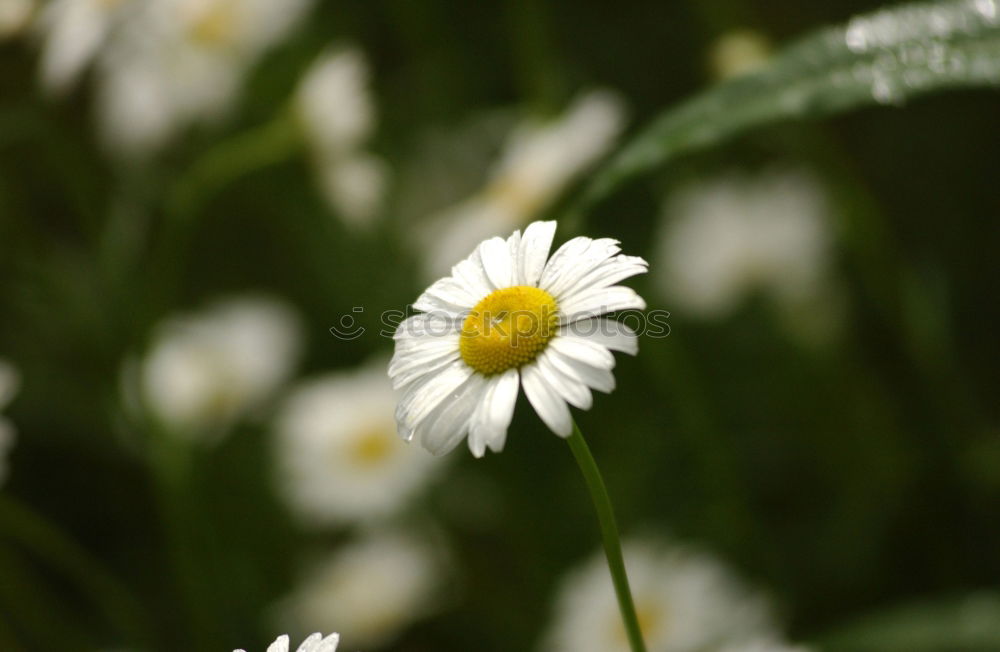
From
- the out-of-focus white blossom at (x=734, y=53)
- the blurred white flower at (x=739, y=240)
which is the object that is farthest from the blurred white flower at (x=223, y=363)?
the out-of-focus white blossom at (x=734, y=53)

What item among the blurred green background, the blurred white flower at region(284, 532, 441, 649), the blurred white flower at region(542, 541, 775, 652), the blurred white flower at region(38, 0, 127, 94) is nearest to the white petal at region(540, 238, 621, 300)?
the blurred green background

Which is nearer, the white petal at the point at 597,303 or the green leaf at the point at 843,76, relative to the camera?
the white petal at the point at 597,303

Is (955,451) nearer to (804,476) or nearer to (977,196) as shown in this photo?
(804,476)

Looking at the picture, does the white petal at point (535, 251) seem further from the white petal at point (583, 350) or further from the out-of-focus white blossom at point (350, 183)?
the out-of-focus white blossom at point (350, 183)

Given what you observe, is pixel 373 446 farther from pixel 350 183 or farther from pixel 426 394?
pixel 426 394

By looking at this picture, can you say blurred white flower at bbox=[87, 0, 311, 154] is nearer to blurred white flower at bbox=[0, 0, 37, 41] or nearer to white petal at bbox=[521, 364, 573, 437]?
blurred white flower at bbox=[0, 0, 37, 41]

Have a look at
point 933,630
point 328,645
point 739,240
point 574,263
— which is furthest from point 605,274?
point 739,240
